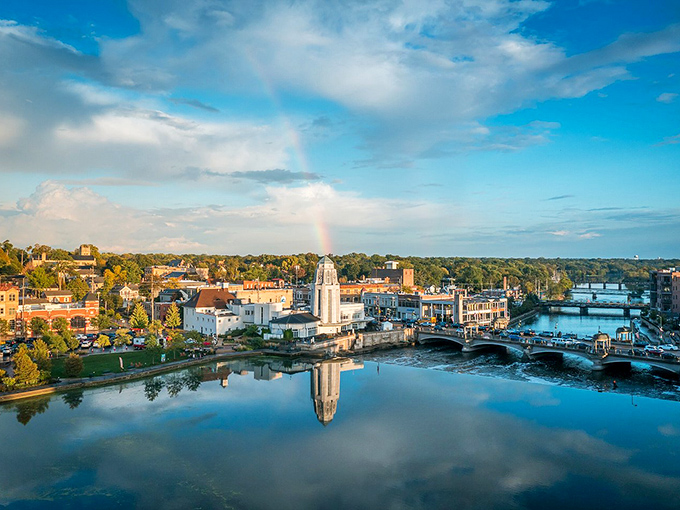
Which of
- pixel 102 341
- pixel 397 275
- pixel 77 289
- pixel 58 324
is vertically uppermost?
pixel 397 275

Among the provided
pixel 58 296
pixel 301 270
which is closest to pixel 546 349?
pixel 58 296

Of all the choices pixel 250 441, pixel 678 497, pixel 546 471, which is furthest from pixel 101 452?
pixel 678 497

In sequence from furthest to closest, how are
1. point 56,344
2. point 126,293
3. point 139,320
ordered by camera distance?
point 126,293, point 139,320, point 56,344

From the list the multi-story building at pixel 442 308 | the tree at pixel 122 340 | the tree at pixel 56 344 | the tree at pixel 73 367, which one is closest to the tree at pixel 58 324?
the tree at pixel 122 340

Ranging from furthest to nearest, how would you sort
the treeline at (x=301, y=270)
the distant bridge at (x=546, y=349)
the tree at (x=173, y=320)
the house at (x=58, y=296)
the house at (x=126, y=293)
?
the treeline at (x=301, y=270)
the house at (x=126, y=293)
the house at (x=58, y=296)
the tree at (x=173, y=320)
the distant bridge at (x=546, y=349)

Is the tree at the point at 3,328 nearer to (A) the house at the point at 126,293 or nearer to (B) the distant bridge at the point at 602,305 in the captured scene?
(A) the house at the point at 126,293

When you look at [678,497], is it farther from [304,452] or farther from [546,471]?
[304,452]

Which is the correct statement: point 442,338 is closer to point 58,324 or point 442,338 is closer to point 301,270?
point 58,324
